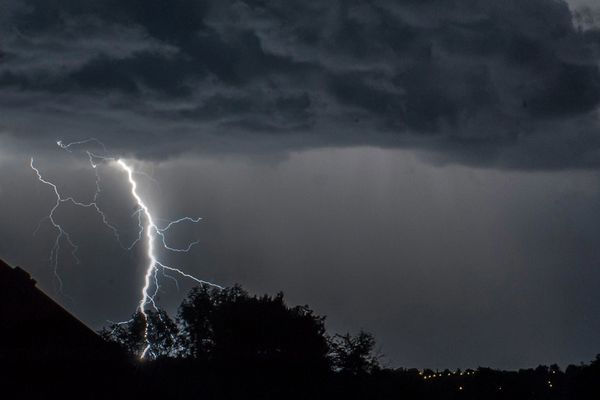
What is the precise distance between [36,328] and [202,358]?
1421 centimetres

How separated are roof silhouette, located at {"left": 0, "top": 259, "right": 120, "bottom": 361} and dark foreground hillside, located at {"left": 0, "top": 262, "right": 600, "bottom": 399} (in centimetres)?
3

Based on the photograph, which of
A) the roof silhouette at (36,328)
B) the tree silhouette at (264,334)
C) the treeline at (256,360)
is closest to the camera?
the roof silhouette at (36,328)

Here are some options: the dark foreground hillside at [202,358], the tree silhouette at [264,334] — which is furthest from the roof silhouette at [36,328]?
the tree silhouette at [264,334]

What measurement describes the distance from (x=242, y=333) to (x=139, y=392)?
67.5 ft

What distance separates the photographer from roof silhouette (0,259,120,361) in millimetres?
22781

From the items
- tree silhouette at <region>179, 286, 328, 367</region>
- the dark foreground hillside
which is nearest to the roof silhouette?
the dark foreground hillside

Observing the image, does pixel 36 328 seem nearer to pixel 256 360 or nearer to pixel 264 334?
pixel 256 360

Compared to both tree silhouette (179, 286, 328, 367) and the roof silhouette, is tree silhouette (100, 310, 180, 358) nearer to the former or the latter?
tree silhouette (179, 286, 328, 367)

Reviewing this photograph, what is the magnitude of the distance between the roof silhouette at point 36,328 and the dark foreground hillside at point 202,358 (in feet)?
0.11

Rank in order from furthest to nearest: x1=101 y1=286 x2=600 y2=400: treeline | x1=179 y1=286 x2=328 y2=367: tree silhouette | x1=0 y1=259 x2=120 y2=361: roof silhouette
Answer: x1=179 y1=286 x2=328 y2=367: tree silhouette → x1=101 y1=286 x2=600 y2=400: treeline → x1=0 y1=259 x2=120 y2=361: roof silhouette

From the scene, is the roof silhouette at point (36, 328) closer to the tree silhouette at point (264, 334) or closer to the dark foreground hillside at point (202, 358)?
the dark foreground hillside at point (202, 358)

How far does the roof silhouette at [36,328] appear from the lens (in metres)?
22.8

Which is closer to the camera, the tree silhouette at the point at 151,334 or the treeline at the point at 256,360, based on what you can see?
the treeline at the point at 256,360

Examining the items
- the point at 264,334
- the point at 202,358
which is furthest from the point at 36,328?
the point at 264,334
